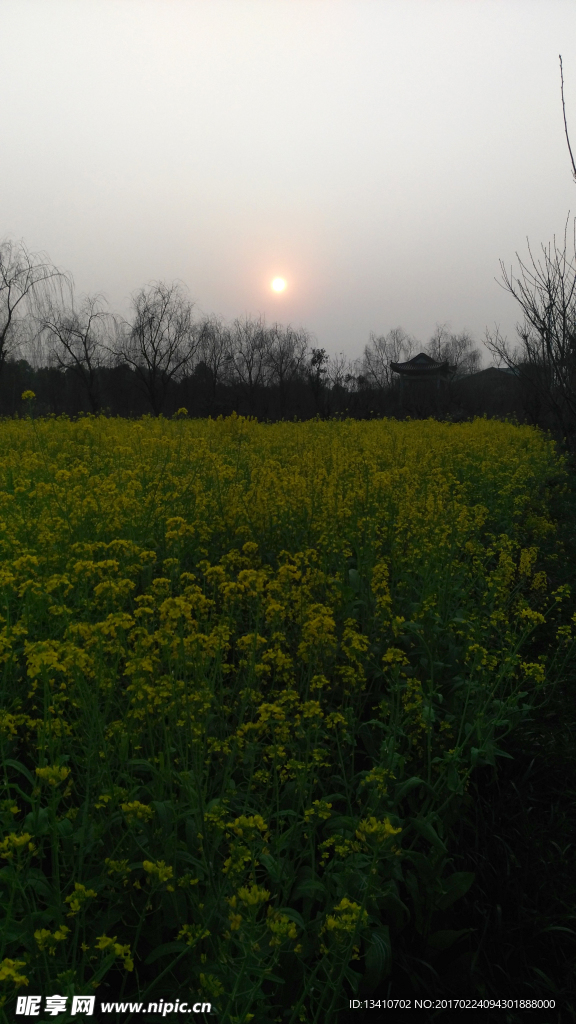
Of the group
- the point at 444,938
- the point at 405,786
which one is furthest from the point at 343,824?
the point at 444,938

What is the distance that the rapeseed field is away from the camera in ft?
5.88

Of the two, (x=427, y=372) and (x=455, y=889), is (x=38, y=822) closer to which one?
(x=455, y=889)

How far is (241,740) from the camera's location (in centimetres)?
225

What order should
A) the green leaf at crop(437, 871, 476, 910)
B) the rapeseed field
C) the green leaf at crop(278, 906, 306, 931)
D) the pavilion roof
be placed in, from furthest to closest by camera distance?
the pavilion roof < the green leaf at crop(437, 871, 476, 910) < the green leaf at crop(278, 906, 306, 931) < the rapeseed field

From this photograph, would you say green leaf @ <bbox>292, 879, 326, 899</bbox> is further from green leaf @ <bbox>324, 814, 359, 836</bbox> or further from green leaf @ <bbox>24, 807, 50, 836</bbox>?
green leaf @ <bbox>24, 807, 50, 836</bbox>

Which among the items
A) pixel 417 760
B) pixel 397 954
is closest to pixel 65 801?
pixel 397 954

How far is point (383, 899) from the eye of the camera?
2178 mm

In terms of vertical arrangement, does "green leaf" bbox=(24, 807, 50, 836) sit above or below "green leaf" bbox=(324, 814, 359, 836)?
above

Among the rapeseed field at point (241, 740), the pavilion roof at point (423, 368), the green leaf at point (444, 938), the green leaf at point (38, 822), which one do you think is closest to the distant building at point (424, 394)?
the pavilion roof at point (423, 368)

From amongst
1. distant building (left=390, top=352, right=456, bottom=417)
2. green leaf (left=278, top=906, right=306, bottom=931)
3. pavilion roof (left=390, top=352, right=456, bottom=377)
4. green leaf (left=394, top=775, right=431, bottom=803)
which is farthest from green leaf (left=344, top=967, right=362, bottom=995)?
pavilion roof (left=390, top=352, right=456, bottom=377)

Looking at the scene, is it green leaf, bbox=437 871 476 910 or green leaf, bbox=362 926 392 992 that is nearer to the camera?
green leaf, bbox=362 926 392 992

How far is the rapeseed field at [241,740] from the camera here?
1.79 m

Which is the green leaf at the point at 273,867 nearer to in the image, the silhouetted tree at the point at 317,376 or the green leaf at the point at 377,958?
the green leaf at the point at 377,958

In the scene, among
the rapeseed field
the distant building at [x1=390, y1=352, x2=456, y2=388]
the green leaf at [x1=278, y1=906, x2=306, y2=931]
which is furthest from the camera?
the distant building at [x1=390, y1=352, x2=456, y2=388]
